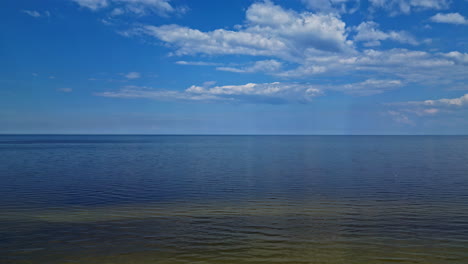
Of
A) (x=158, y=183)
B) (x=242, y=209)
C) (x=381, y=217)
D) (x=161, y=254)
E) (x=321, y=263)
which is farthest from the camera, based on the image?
(x=158, y=183)

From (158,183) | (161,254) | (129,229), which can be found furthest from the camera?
(158,183)

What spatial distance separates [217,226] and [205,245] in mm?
2868

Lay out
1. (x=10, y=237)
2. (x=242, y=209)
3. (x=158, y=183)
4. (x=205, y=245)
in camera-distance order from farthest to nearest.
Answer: (x=158, y=183) → (x=242, y=209) → (x=10, y=237) → (x=205, y=245)

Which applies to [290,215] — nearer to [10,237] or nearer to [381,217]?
[381,217]

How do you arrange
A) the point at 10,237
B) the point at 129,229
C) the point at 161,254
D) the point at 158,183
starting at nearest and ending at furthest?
the point at 161,254 < the point at 10,237 < the point at 129,229 < the point at 158,183

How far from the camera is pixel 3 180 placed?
33250mm

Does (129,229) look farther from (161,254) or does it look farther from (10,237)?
(10,237)

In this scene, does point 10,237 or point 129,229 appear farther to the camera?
point 129,229

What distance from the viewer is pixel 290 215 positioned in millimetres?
19000

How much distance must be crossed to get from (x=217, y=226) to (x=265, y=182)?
53.7ft

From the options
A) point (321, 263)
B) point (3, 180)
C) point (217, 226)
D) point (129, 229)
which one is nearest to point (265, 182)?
point (217, 226)

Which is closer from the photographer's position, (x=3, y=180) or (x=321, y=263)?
(x=321, y=263)

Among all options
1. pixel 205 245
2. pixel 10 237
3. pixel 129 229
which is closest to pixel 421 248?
pixel 205 245

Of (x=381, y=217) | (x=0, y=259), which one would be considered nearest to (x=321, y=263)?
(x=381, y=217)
